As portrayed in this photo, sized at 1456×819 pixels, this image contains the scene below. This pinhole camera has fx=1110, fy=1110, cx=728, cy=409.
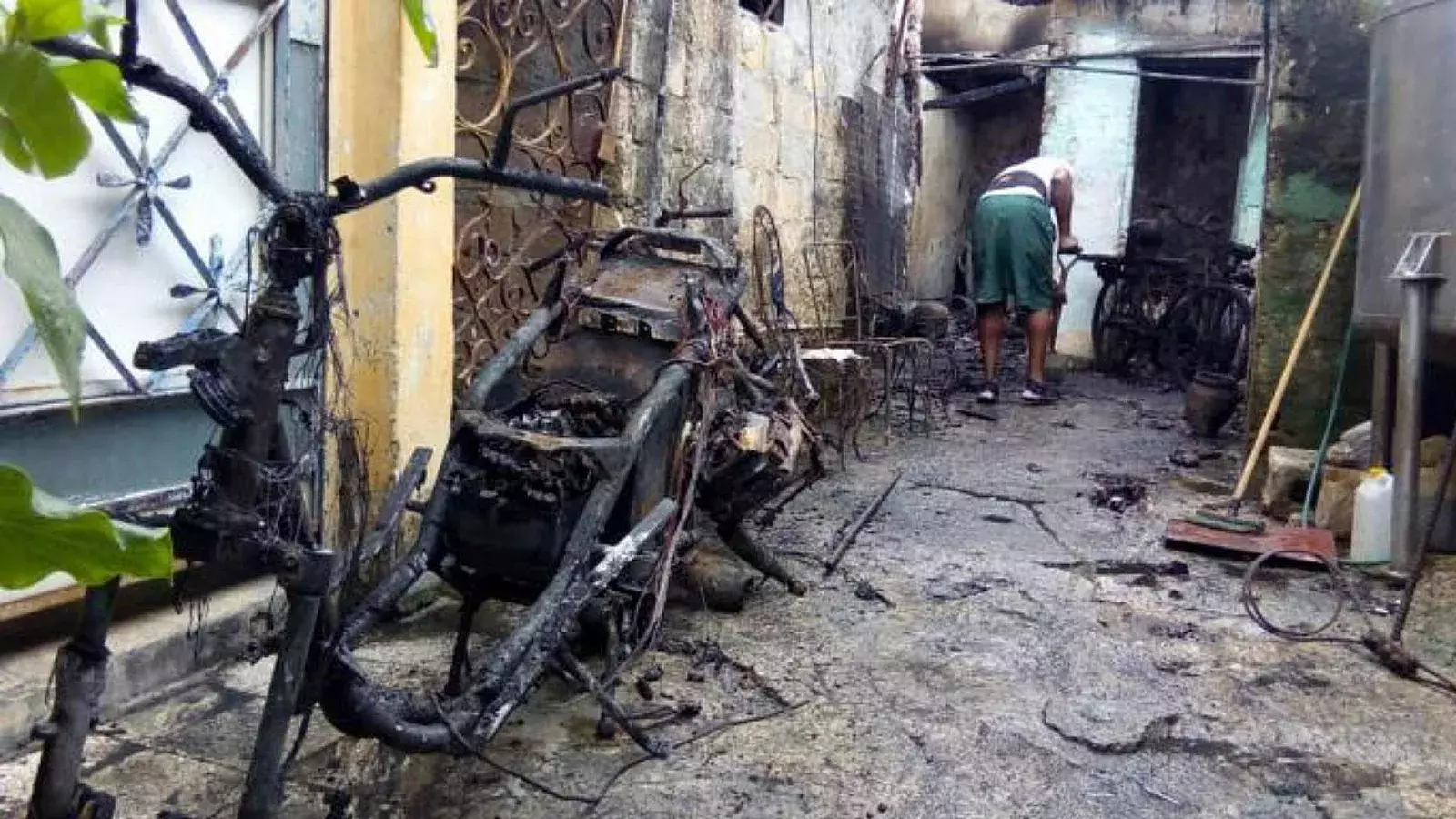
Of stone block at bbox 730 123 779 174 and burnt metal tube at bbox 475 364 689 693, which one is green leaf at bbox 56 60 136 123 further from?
stone block at bbox 730 123 779 174

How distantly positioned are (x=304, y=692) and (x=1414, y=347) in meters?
3.76

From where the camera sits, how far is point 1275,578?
13.5ft

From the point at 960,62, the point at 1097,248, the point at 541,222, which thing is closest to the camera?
the point at 541,222

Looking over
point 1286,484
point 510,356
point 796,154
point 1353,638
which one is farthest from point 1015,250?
point 510,356

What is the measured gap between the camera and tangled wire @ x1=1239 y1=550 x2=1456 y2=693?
10.4 ft

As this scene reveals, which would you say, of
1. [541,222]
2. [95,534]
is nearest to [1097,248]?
[541,222]

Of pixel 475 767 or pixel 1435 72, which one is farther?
pixel 1435 72

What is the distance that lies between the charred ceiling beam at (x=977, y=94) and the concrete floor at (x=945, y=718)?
9747 millimetres

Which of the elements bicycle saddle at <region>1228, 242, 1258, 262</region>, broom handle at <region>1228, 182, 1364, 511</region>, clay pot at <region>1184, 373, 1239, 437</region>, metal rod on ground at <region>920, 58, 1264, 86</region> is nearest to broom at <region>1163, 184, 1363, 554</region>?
broom handle at <region>1228, 182, 1364, 511</region>

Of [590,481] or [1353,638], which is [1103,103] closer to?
[1353,638]

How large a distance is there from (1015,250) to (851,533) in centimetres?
385

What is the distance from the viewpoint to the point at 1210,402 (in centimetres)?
698

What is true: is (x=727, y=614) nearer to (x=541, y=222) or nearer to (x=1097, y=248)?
(x=541, y=222)

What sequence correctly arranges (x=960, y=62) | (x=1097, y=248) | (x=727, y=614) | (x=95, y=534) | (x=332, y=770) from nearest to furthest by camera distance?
(x=95, y=534), (x=332, y=770), (x=727, y=614), (x=1097, y=248), (x=960, y=62)
